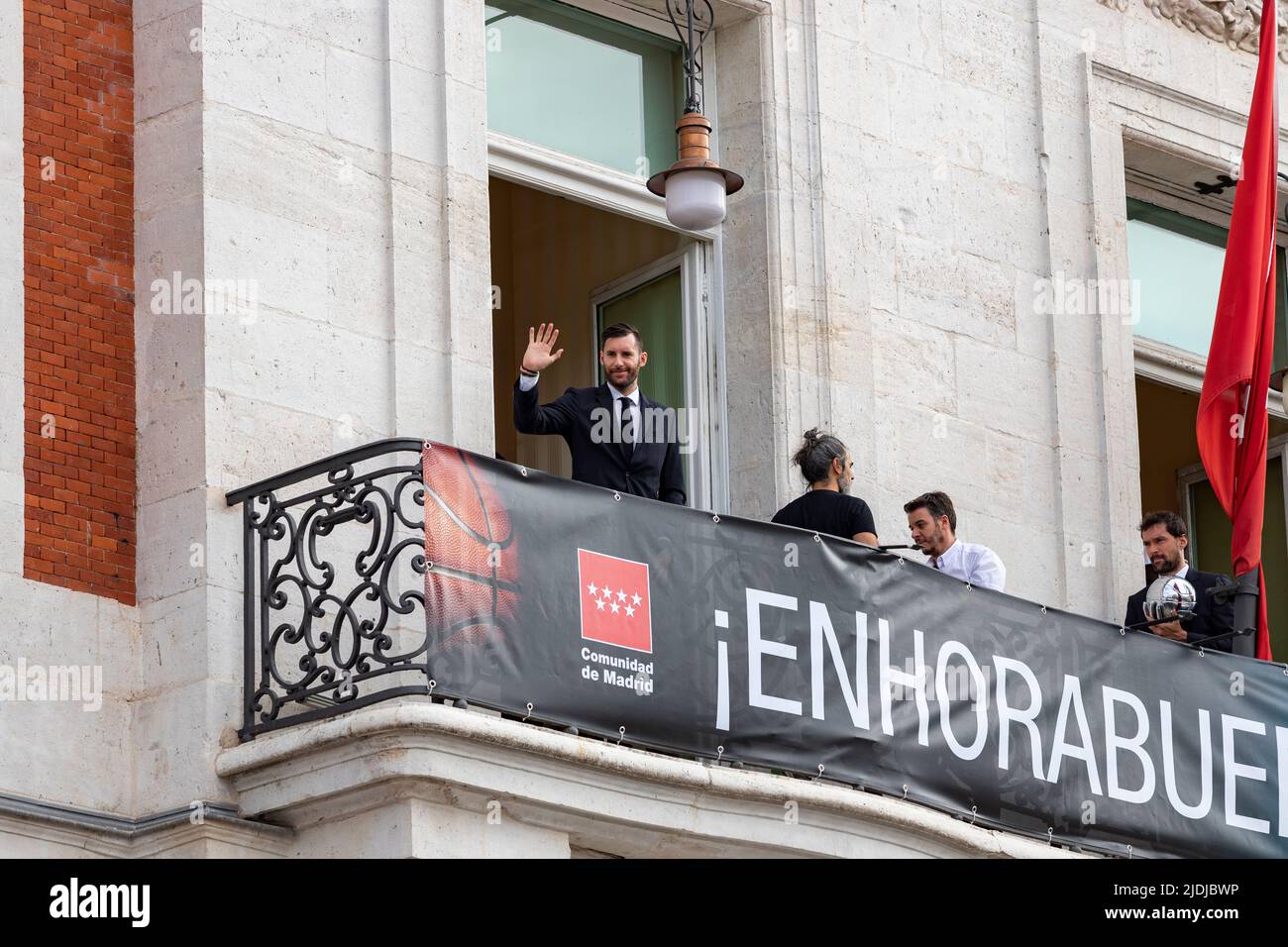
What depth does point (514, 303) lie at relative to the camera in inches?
564

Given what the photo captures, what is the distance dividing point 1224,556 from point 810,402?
460 centimetres

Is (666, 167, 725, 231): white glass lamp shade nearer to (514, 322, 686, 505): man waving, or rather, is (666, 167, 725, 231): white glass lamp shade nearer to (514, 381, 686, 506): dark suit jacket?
(514, 322, 686, 505): man waving

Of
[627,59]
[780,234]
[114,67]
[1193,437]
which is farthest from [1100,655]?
[1193,437]

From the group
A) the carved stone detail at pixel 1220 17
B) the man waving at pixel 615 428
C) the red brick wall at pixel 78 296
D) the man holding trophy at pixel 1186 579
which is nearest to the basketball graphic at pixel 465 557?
the man waving at pixel 615 428

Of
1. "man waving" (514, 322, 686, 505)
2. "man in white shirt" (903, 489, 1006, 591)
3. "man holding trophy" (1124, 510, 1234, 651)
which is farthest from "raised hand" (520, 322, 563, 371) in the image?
"man holding trophy" (1124, 510, 1234, 651)

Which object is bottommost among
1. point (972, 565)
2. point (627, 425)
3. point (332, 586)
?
point (332, 586)

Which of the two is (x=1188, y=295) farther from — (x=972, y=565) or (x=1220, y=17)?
(x=972, y=565)

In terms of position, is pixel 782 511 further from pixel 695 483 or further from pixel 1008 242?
pixel 1008 242

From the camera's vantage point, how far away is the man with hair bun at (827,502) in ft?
36.4

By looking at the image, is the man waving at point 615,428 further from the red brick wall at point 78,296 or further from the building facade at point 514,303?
the red brick wall at point 78,296

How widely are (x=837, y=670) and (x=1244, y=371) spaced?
3175mm

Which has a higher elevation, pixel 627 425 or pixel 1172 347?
pixel 1172 347

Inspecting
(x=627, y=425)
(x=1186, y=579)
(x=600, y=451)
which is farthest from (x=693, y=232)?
(x=1186, y=579)

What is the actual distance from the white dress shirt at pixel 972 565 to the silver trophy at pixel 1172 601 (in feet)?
2.26
